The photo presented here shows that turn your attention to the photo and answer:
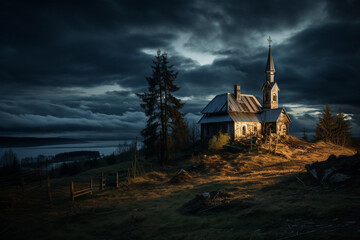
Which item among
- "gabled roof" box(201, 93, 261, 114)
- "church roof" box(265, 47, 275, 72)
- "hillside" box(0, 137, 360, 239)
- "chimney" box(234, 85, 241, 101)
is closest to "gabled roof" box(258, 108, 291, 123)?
"gabled roof" box(201, 93, 261, 114)

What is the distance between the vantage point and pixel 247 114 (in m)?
43.9

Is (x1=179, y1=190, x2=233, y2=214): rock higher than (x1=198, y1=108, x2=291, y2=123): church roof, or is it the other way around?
(x1=198, y1=108, x2=291, y2=123): church roof

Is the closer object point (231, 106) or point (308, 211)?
point (308, 211)

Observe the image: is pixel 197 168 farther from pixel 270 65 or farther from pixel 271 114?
pixel 270 65

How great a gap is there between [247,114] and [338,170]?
33.5 m

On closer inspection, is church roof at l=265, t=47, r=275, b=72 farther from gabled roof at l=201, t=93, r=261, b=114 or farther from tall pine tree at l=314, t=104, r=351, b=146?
tall pine tree at l=314, t=104, r=351, b=146

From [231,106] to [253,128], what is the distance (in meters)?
5.62

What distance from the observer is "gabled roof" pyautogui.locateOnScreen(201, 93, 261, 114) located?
43250 mm

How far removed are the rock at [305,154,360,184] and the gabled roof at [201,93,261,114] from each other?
30.0m

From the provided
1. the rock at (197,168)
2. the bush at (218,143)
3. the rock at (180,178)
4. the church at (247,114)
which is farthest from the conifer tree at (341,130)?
the rock at (180,178)

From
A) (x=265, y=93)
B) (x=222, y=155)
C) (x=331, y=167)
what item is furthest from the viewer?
(x=265, y=93)

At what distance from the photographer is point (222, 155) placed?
33.4 metres

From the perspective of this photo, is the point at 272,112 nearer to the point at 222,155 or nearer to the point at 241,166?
the point at 222,155

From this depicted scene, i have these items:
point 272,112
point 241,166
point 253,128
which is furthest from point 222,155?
point 272,112
